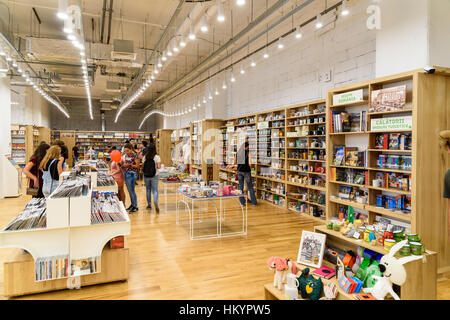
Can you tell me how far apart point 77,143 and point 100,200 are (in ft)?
65.3

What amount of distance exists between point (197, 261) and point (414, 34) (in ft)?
14.6

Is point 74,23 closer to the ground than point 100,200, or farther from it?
farther from it

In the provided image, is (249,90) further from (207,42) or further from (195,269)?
(195,269)

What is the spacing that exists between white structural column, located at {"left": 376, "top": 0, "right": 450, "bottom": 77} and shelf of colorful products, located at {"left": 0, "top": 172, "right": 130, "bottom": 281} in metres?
4.46

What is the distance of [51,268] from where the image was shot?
10.6 ft

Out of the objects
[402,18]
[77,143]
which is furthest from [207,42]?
[77,143]

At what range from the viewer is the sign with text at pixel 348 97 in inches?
200

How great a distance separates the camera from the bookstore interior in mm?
3201

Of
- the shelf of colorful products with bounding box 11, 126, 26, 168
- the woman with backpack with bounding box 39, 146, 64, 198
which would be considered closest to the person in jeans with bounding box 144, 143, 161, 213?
the woman with backpack with bounding box 39, 146, 64, 198

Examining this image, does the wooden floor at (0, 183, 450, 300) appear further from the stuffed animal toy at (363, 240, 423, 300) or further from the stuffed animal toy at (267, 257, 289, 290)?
the stuffed animal toy at (363, 240, 423, 300)

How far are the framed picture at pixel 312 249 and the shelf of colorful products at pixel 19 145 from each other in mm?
14417

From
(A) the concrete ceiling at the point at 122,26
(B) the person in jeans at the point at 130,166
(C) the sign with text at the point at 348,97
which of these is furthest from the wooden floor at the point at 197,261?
(A) the concrete ceiling at the point at 122,26

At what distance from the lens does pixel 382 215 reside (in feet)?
16.5

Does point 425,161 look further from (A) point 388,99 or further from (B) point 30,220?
(B) point 30,220
